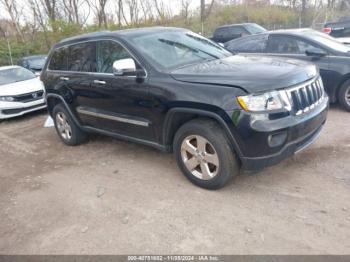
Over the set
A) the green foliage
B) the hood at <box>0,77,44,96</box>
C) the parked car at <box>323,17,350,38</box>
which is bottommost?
the hood at <box>0,77,44,96</box>

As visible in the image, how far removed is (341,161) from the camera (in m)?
4.11

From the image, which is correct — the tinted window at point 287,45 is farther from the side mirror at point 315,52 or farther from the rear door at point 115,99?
the rear door at point 115,99

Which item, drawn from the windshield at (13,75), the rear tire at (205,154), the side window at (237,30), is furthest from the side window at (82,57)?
the side window at (237,30)

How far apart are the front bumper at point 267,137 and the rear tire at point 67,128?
324 cm

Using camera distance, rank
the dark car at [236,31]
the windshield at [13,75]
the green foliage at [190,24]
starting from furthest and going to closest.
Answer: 1. the green foliage at [190,24]
2. the dark car at [236,31]
3. the windshield at [13,75]

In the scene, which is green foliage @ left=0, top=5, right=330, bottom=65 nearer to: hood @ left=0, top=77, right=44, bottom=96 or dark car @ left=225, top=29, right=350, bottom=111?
hood @ left=0, top=77, right=44, bottom=96

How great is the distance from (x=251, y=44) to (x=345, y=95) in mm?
2349

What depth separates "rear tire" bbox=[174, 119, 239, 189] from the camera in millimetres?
3379

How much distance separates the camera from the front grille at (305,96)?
10.8 feet

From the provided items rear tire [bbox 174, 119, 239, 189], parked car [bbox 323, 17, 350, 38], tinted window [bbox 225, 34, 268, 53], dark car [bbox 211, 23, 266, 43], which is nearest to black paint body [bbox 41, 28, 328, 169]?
rear tire [bbox 174, 119, 239, 189]

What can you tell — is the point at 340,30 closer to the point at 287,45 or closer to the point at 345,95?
the point at 287,45

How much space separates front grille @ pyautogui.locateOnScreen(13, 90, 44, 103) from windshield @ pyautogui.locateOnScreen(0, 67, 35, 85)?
105 cm

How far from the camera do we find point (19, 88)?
26.8 ft

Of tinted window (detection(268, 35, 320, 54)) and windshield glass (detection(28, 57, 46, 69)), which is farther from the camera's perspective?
windshield glass (detection(28, 57, 46, 69))
